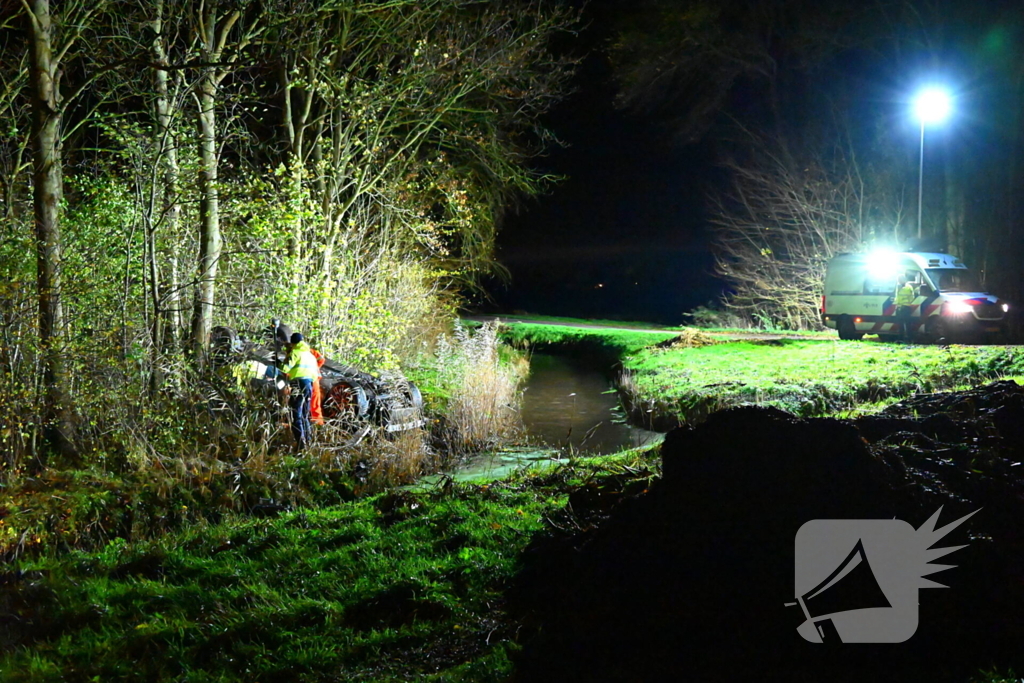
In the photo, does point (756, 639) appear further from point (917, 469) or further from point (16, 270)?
point (16, 270)

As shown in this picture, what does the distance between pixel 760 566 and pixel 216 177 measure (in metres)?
11.3

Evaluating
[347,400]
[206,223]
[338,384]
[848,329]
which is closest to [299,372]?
[347,400]

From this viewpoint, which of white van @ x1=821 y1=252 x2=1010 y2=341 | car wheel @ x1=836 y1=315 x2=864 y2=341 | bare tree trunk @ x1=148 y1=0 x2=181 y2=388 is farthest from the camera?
car wheel @ x1=836 y1=315 x2=864 y2=341

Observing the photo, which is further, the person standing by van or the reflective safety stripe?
the person standing by van

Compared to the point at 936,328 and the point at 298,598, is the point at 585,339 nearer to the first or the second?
the point at 936,328

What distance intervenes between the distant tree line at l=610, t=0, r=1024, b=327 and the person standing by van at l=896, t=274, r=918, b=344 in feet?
24.3

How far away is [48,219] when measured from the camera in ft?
31.2

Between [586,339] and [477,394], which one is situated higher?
[586,339]

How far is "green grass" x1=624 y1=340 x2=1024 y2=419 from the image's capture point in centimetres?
1412

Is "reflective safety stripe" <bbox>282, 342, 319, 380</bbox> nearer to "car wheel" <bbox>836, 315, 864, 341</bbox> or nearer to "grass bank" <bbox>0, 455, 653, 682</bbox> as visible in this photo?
"grass bank" <bbox>0, 455, 653, 682</bbox>

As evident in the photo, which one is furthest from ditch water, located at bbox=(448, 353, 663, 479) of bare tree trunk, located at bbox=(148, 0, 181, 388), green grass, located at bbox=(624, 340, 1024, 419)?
bare tree trunk, located at bbox=(148, 0, 181, 388)

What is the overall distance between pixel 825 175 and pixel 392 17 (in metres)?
19.8

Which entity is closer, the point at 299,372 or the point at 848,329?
the point at 299,372

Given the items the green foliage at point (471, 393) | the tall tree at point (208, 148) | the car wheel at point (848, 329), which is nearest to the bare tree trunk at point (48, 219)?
the tall tree at point (208, 148)
